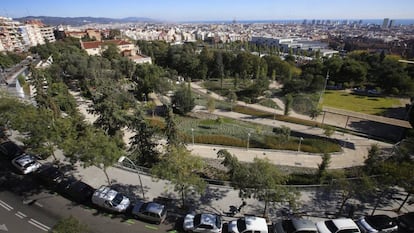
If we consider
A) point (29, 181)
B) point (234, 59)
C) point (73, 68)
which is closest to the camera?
point (29, 181)

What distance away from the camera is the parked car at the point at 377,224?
51.6ft

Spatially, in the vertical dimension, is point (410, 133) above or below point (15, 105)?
below

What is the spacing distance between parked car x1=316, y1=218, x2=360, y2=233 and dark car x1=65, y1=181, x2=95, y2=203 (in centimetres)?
1758

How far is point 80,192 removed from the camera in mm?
19031

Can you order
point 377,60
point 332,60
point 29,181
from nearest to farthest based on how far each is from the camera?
point 29,181 < point 332,60 < point 377,60

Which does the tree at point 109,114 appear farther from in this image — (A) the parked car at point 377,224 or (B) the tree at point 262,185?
(A) the parked car at point 377,224

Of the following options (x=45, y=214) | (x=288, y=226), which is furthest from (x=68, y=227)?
(x=288, y=226)

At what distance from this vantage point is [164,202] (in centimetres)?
1909

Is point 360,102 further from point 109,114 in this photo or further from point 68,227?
point 68,227

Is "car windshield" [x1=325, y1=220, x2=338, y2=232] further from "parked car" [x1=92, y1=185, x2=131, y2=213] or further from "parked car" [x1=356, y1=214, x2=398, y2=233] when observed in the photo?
"parked car" [x1=92, y1=185, x2=131, y2=213]

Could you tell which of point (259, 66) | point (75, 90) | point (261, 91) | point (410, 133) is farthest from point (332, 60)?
point (75, 90)

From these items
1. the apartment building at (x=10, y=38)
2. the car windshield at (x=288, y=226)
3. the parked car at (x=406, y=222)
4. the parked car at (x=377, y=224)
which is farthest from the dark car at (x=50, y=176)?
the apartment building at (x=10, y=38)

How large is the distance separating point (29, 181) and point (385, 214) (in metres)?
29.9

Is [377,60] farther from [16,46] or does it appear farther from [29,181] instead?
[16,46]
